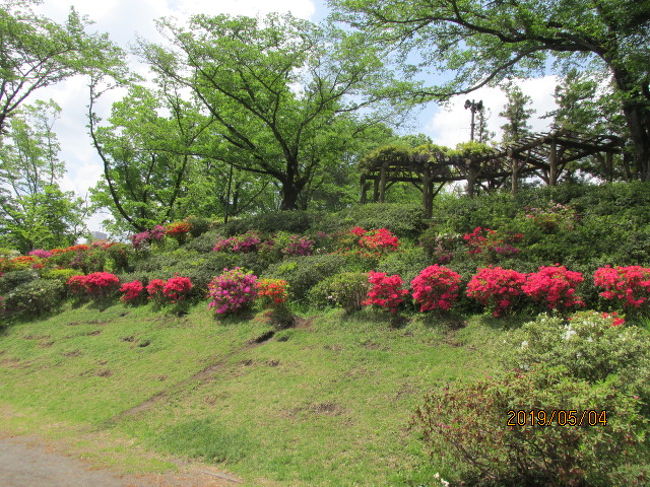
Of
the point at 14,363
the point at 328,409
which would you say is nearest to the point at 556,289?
the point at 328,409

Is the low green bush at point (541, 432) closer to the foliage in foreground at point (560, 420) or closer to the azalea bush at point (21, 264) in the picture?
the foliage in foreground at point (560, 420)

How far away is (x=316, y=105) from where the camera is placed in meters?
15.4

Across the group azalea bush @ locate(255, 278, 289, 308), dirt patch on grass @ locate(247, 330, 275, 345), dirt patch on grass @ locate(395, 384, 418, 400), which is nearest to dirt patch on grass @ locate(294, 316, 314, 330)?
dirt patch on grass @ locate(247, 330, 275, 345)

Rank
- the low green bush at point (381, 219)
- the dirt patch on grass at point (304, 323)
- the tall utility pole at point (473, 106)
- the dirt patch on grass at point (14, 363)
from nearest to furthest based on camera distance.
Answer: the dirt patch on grass at point (304, 323) < the dirt patch on grass at point (14, 363) < the low green bush at point (381, 219) < the tall utility pole at point (473, 106)

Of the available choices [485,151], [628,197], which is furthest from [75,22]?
[628,197]

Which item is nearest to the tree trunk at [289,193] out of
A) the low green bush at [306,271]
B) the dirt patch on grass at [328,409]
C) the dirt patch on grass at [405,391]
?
the low green bush at [306,271]

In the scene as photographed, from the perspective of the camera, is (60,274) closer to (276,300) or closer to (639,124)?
(276,300)

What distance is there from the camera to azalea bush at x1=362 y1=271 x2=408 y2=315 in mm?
6988

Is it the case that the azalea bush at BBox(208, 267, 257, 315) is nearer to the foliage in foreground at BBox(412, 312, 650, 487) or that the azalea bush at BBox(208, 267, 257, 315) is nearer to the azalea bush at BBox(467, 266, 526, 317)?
the azalea bush at BBox(467, 266, 526, 317)

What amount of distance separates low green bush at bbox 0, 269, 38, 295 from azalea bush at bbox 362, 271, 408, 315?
11761mm

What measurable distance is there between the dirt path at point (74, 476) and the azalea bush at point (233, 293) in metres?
4.46

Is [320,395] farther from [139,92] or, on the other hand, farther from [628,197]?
[139,92]

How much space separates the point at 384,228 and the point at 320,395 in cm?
677

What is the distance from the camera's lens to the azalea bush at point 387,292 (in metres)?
6.99
